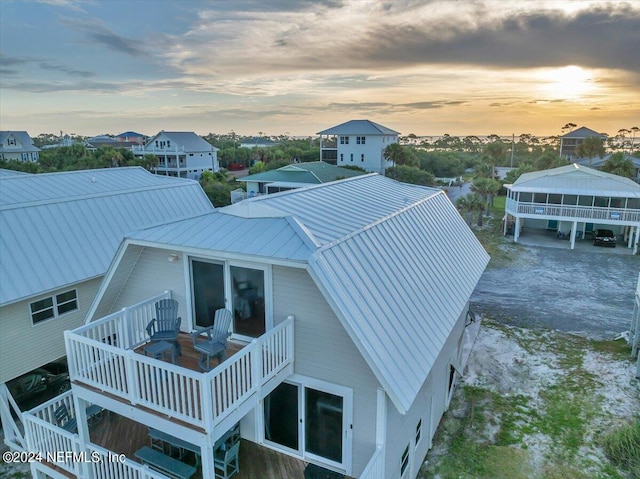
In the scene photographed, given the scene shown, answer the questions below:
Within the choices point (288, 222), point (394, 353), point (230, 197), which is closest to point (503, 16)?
point (288, 222)

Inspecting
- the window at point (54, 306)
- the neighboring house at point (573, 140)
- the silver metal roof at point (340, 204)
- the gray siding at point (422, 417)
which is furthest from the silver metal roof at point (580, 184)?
the neighboring house at point (573, 140)

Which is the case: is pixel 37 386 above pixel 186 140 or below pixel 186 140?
below

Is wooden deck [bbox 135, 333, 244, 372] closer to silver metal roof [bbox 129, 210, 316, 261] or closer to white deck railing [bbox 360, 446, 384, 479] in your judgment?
silver metal roof [bbox 129, 210, 316, 261]

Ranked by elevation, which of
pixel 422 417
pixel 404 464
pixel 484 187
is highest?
pixel 484 187

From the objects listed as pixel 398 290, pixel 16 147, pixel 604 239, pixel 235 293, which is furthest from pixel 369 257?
pixel 16 147

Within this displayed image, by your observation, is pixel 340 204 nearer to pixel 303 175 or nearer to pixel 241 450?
pixel 241 450
